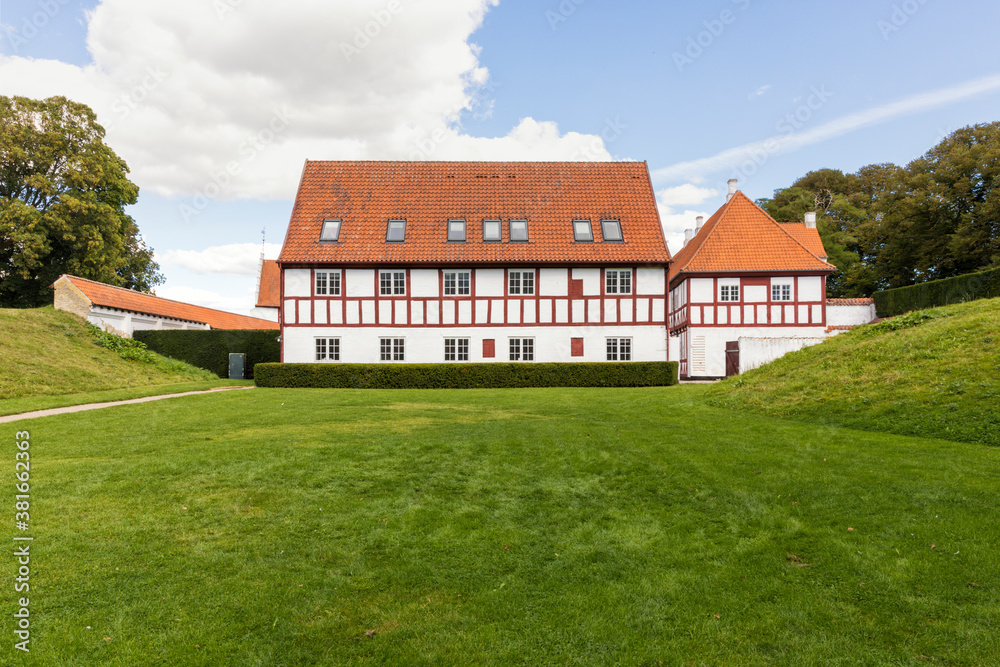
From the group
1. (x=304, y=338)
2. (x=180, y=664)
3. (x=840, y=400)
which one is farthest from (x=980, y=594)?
(x=304, y=338)

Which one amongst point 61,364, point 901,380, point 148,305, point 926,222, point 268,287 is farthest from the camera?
point 268,287

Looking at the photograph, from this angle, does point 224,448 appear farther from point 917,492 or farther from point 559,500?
point 917,492

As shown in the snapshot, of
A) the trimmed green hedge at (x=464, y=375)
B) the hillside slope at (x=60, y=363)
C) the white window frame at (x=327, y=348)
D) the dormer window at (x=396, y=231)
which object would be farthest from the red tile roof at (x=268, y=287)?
the trimmed green hedge at (x=464, y=375)

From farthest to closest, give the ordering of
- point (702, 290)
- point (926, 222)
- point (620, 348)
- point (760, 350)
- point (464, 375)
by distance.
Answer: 1. point (926, 222)
2. point (702, 290)
3. point (620, 348)
4. point (464, 375)
5. point (760, 350)

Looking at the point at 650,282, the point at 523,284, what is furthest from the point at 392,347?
the point at 650,282

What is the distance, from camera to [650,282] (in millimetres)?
27062

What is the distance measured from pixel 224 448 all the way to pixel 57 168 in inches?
1483

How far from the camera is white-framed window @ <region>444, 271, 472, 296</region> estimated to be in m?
27.2

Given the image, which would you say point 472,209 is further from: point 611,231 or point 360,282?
point 611,231

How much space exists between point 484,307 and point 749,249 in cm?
1572

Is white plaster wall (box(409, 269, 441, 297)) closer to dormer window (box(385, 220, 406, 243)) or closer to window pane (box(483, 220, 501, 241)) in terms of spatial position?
dormer window (box(385, 220, 406, 243))

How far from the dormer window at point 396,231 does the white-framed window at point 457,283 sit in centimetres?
312

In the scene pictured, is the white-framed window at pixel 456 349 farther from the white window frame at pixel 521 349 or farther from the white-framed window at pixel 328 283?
the white-framed window at pixel 328 283

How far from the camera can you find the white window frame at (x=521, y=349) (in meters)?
27.0
